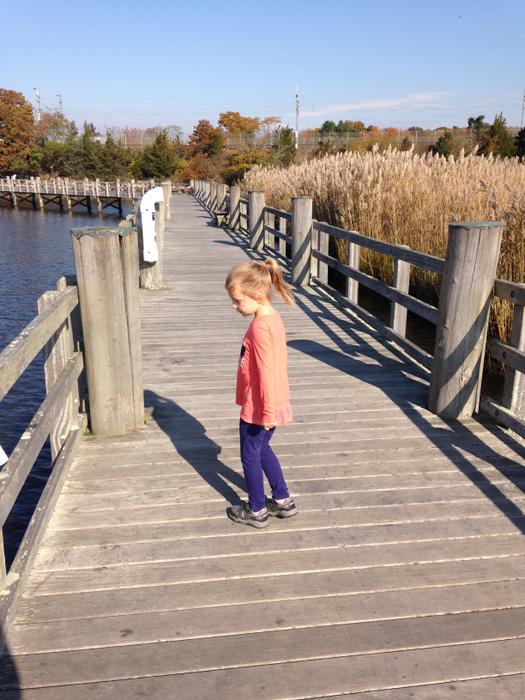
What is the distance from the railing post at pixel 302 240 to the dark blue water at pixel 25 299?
435 cm

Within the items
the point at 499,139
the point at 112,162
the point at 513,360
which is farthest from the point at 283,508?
the point at 112,162

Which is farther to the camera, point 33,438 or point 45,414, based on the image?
point 45,414

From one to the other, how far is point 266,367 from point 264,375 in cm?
4

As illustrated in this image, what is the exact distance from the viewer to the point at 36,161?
84625mm

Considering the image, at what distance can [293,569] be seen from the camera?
2.76 metres

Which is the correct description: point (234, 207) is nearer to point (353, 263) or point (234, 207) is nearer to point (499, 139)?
point (353, 263)

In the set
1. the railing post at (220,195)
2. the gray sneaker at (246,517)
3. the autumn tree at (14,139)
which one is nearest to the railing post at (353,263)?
the gray sneaker at (246,517)

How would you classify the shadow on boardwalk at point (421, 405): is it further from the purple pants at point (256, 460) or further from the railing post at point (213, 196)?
the railing post at point (213, 196)

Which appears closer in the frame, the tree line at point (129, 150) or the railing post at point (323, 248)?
the railing post at point (323, 248)

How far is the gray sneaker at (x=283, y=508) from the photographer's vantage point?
3.18 m

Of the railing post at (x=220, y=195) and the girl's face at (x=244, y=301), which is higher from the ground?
the girl's face at (x=244, y=301)

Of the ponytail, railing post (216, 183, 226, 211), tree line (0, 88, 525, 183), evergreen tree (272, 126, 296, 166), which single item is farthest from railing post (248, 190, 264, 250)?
tree line (0, 88, 525, 183)

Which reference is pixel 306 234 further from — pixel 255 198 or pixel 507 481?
pixel 507 481

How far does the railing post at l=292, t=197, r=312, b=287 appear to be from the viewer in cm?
942
